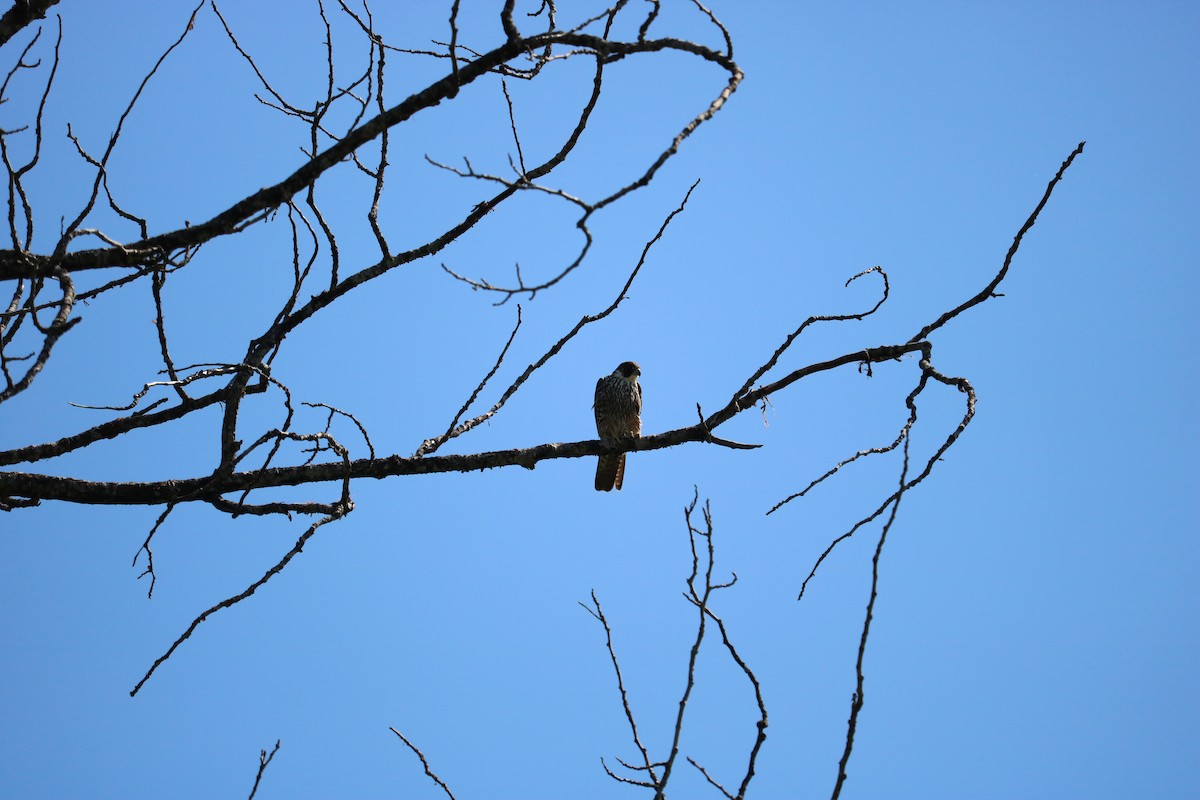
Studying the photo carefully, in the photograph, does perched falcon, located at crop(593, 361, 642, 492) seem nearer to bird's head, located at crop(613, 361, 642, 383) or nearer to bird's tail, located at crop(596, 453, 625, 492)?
bird's head, located at crop(613, 361, 642, 383)

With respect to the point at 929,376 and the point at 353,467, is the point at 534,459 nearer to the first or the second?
the point at 353,467

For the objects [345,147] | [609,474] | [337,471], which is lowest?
[337,471]

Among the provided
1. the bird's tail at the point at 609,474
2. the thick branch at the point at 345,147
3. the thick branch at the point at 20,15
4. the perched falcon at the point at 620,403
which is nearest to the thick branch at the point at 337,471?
the thick branch at the point at 345,147

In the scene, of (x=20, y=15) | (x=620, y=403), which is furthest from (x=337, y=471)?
(x=620, y=403)

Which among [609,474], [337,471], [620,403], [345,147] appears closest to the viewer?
[345,147]

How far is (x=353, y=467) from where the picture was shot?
3.67 meters

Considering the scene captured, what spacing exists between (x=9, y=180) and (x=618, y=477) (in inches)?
218

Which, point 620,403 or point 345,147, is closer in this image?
point 345,147

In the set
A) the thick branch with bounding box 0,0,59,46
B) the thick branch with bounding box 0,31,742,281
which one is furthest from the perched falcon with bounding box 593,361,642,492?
the thick branch with bounding box 0,0,59,46

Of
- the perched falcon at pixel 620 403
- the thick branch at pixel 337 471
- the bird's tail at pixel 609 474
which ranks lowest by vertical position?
the thick branch at pixel 337 471

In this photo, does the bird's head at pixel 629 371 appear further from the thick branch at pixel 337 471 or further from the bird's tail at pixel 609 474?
the thick branch at pixel 337 471

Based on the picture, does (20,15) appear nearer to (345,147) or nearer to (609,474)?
(345,147)

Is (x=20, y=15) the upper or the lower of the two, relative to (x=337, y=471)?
upper

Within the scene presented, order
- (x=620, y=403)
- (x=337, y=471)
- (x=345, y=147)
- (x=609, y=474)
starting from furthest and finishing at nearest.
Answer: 1. (x=620, y=403)
2. (x=609, y=474)
3. (x=337, y=471)
4. (x=345, y=147)
